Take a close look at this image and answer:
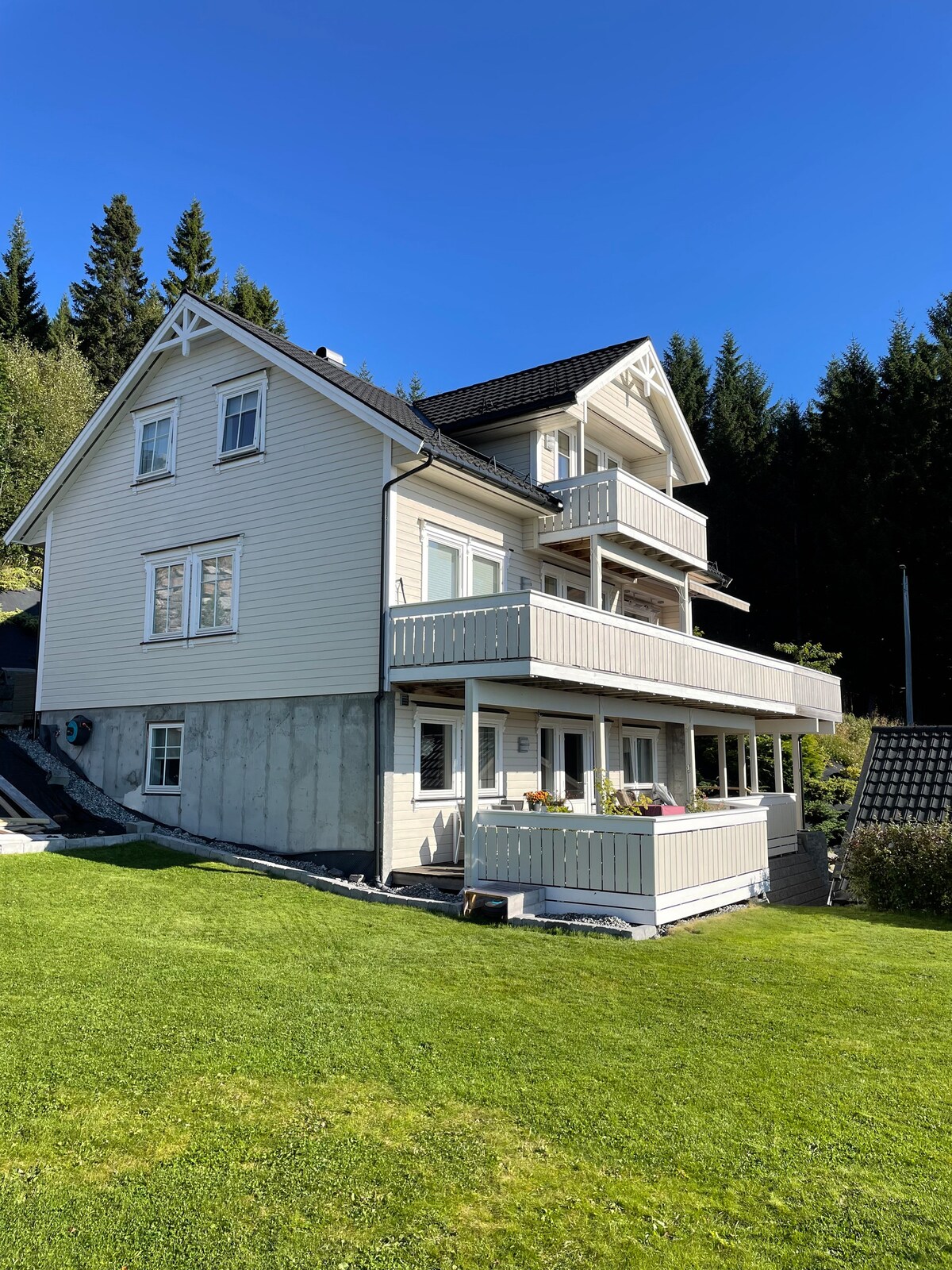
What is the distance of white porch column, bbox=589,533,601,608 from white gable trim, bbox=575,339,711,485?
9.79 feet

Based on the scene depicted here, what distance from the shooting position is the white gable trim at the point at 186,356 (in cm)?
1577

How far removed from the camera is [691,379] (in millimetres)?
50500

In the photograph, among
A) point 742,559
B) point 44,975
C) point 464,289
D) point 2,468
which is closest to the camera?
point 44,975

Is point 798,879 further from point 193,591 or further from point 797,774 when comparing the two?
point 193,591

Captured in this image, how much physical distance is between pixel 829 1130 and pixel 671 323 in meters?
53.1

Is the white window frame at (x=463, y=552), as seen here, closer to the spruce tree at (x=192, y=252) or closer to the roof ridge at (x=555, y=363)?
the roof ridge at (x=555, y=363)

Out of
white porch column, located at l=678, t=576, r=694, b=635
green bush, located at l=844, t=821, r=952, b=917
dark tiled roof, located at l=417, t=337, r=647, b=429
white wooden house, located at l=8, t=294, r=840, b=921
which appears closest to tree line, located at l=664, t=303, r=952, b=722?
white porch column, located at l=678, t=576, r=694, b=635

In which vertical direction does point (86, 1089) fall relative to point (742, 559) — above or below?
below

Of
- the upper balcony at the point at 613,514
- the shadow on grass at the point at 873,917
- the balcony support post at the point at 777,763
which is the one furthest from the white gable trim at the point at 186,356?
the balcony support post at the point at 777,763

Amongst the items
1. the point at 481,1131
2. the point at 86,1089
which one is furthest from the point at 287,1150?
the point at 86,1089

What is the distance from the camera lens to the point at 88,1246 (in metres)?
3.98

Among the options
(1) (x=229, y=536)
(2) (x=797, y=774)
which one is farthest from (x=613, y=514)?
(2) (x=797, y=774)

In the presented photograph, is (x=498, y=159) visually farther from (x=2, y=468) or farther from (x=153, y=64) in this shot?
(x=2, y=468)

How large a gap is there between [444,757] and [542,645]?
12.5 feet
